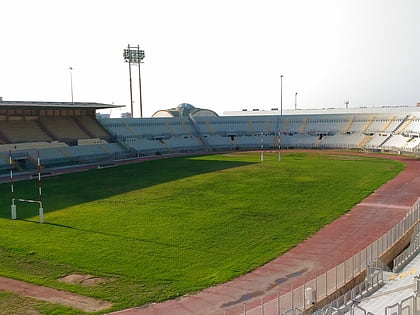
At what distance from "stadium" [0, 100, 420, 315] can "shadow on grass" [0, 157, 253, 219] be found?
20 cm

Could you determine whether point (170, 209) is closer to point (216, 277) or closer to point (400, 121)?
point (216, 277)

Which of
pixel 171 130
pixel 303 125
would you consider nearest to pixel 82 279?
pixel 171 130

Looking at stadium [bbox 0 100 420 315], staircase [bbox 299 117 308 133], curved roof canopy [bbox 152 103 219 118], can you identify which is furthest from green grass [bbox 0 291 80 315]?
curved roof canopy [bbox 152 103 219 118]

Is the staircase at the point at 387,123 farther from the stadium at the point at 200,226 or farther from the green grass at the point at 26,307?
the green grass at the point at 26,307

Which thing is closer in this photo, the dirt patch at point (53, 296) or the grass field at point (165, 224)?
the dirt patch at point (53, 296)

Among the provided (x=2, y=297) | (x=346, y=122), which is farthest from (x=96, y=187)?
(x=346, y=122)

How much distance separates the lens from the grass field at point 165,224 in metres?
19.8

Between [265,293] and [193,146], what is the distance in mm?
65828

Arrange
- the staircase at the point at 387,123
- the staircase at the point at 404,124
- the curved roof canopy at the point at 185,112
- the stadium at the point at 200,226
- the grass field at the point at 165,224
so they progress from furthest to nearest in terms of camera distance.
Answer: the curved roof canopy at the point at 185,112, the staircase at the point at 387,123, the staircase at the point at 404,124, the grass field at the point at 165,224, the stadium at the point at 200,226

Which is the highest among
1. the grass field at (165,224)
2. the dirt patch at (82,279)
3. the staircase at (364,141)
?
the staircase at (364,141)

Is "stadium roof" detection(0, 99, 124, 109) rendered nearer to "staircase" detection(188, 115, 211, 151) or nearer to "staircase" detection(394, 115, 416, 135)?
"staircase" detection(188, 115, 211, 151)

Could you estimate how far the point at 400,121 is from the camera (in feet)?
258

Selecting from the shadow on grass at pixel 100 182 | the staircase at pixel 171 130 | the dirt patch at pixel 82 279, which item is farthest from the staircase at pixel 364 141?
the dirt patch at pixel 82 279

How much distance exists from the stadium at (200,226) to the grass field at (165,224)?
108mm
